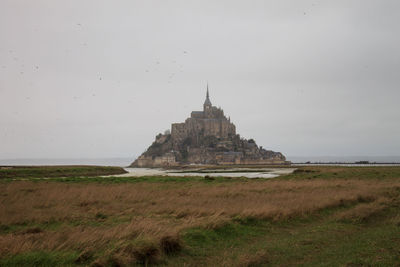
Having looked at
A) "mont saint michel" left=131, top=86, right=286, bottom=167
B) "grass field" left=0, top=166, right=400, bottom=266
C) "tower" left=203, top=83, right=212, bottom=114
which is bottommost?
"grass field" left=0, top=166, right=400, bottom=266

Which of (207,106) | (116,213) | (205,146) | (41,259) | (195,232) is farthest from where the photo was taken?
(207,106)

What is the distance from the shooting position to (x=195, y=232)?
34.7ft

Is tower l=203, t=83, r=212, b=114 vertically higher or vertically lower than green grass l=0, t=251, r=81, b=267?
higher

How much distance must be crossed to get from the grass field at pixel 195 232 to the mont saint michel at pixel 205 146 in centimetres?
13231

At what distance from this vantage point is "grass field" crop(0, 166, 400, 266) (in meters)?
7.95

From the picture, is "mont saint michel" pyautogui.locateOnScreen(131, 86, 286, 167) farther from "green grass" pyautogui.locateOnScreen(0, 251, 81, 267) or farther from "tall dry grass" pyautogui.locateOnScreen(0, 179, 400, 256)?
"green grass" pyautogui.locateOnScreen(0, 251, 81, 267)

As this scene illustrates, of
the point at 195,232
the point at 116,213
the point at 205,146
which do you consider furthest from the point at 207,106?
the point at 195,232

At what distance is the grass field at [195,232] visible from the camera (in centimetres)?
795

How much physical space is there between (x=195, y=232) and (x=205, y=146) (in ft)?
515

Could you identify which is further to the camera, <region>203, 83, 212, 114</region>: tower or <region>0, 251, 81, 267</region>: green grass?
<region>203, 83, 212, 114</region>: tower

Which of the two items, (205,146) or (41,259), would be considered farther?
(205,146)

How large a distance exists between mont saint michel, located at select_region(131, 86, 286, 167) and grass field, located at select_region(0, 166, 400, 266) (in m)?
132

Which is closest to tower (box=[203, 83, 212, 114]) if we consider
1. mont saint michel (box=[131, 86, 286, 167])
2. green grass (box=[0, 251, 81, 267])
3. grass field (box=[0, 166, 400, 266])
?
mont saint michel (box=[131, 86, 286, 167])

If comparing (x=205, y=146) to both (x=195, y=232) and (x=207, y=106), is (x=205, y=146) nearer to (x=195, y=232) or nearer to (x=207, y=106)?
(x=207, y=106)
